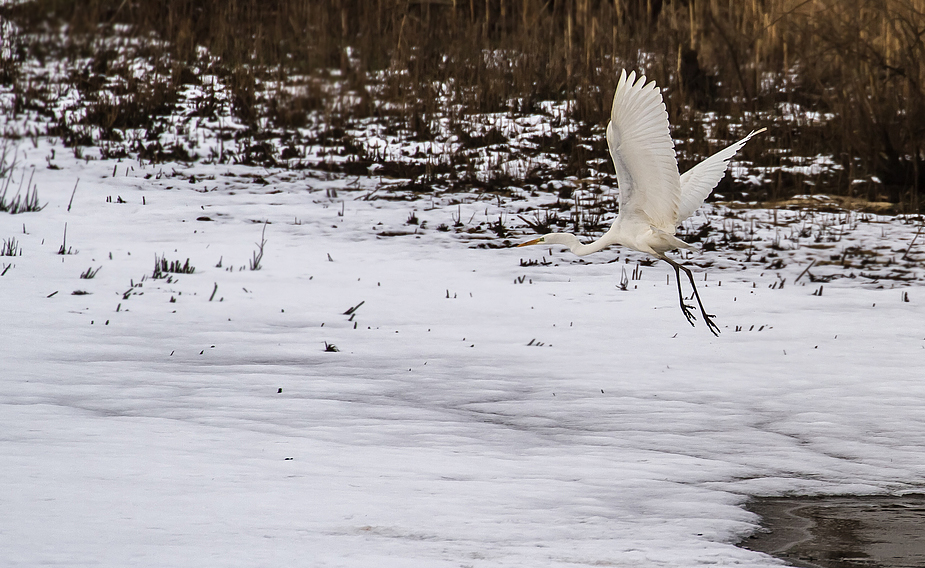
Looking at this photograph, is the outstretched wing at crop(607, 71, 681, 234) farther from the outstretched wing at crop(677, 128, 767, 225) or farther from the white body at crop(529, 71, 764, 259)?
the outstretched wing at crop(677, 128, 767, 225)

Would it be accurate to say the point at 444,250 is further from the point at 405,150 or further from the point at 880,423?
the point at 880,423

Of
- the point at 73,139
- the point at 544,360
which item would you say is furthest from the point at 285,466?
the point at 73,139

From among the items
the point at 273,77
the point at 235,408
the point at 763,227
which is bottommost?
the point at 235,408

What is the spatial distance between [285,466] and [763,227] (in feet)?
23.9

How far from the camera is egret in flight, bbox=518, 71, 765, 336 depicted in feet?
17.4

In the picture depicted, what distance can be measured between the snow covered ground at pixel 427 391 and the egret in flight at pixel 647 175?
0.71m

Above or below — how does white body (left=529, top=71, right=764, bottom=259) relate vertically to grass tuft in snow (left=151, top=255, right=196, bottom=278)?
above

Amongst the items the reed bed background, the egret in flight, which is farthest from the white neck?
the reed bed background

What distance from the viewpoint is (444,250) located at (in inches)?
374

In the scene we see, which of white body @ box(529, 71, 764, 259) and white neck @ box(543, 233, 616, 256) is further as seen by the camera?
white neck @ box(543, 233, 616, 256)

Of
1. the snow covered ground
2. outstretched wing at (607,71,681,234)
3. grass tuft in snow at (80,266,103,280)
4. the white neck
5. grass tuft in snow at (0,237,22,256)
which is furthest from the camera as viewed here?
grass tuft in snow at (0,237,22,256)

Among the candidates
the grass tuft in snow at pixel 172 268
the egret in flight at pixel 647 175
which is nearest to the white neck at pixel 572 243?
the egret in flight at pixel 647 175

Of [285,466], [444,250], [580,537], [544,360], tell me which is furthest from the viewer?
[444,250]

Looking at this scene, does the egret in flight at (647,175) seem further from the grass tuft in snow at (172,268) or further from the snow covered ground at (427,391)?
the grass tuft in snow at (172,268)
